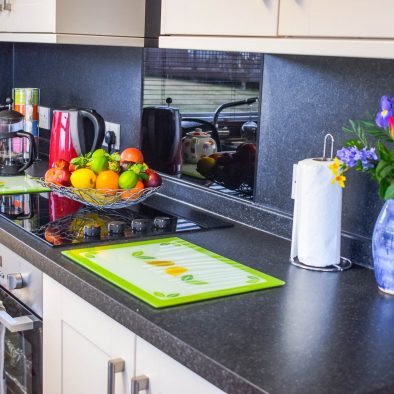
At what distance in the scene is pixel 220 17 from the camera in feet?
5.28

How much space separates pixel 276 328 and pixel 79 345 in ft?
1.59

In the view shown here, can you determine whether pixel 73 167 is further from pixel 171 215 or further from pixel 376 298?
pixel 376 298

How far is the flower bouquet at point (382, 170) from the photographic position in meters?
1.46

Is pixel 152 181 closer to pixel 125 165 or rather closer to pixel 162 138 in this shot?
pixel 125 165

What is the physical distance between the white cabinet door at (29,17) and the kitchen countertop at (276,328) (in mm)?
817

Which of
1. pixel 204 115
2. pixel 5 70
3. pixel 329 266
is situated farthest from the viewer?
pixel 5 70

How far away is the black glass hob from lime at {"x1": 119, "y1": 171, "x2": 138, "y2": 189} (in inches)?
3.8

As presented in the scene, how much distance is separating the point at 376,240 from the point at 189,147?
0.89 meters

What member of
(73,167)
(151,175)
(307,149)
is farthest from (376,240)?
(73,167)

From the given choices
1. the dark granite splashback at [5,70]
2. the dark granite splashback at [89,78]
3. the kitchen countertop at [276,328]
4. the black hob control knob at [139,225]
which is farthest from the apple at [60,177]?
the dark granite splashback at [5,70]

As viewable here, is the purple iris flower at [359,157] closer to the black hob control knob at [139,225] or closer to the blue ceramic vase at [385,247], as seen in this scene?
the blue ceramic vase at [385,247]

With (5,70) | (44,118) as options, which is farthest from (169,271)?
(5,70)

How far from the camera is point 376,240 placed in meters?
1.53

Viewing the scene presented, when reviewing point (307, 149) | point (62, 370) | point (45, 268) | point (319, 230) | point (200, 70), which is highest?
point (200, 70)
